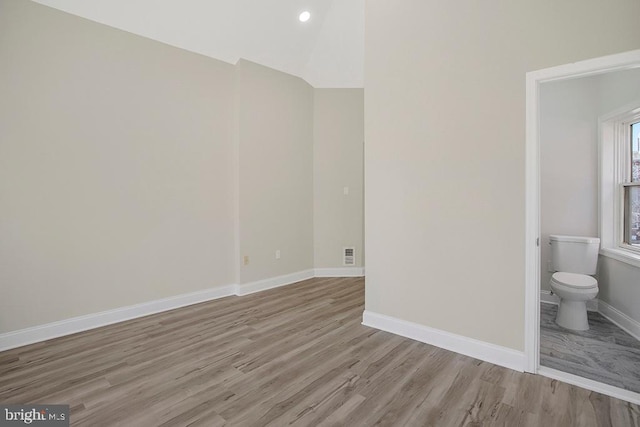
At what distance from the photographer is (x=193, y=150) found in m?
3.77

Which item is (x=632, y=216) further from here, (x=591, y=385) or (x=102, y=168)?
(x=102, y=168)

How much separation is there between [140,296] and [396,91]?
10.8 feet

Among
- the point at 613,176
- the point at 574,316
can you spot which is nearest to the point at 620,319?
the point at 574,316

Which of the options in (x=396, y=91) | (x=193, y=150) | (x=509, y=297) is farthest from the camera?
(x=193, y=150)

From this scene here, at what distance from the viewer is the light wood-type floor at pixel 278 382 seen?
1.78 metres

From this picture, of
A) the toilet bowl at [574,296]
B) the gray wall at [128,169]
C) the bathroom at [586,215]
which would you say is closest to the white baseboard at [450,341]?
the bathroom at [586,215]

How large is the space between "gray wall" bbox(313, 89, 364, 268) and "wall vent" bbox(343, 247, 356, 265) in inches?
2.0

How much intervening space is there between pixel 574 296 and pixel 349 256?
2890mm

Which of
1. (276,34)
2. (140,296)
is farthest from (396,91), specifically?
(140,296)

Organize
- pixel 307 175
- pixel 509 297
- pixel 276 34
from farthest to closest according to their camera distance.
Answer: pixel 307 175, pixel 276 34, pixel 509 297

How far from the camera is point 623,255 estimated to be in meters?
2.96

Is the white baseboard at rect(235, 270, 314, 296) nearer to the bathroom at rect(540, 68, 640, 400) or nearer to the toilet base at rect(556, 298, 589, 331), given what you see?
the bathroom at rect(540, 68, 640, 400)

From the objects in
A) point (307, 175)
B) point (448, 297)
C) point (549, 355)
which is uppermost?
point (307, 175)

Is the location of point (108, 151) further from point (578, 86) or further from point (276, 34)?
point (578, 86)
